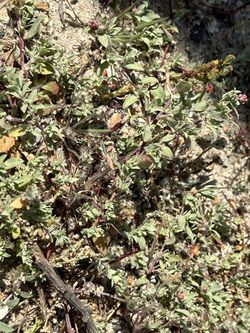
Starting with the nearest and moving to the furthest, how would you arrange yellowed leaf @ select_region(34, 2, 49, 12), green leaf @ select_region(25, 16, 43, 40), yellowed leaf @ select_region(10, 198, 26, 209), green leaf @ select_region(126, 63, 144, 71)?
yellowed leaf @ select_region(10, 198, 26, 209)
green leaf @ select_region(25, 16, 43, 40)
yellowed leaf @ select_region(34, 2, 49, 12)
green leaf @ select_region(126, 63, 144, 71)

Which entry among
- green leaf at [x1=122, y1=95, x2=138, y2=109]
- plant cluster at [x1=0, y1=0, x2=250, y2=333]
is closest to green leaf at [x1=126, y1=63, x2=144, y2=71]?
plant cluster at [x1=0, y1=0, x2=250, y2=333]

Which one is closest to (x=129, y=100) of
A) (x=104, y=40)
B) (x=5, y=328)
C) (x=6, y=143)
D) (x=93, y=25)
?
(x=104, y=40)

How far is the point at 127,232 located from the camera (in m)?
3.69

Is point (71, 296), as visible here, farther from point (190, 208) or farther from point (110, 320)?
point (190, 208)

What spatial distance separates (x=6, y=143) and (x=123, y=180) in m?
0.67

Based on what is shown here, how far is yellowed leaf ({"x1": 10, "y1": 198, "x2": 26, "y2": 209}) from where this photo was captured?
3.32 meters

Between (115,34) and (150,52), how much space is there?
0.93 ft

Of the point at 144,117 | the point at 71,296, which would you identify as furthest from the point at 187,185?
the point at 71,296

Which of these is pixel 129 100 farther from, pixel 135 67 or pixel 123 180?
pixel 123 180

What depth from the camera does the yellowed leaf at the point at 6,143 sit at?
342 centimetres

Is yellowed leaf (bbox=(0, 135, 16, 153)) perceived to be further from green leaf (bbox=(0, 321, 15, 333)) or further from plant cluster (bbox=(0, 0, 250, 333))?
green leaf (bbox=(0, 321, 15, 333))

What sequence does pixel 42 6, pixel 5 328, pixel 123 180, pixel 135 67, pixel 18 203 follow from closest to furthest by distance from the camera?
pixel 5 328
pixel 18 203
pixel 123 180
pixel 42 6
pixel 135 67

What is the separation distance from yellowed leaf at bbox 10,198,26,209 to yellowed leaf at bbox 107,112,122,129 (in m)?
0.74

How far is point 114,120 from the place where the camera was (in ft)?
12.5
